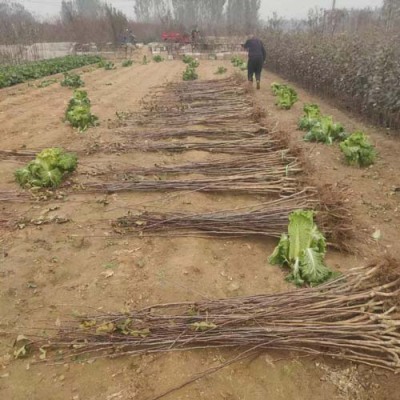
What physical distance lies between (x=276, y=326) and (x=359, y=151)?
4672mm

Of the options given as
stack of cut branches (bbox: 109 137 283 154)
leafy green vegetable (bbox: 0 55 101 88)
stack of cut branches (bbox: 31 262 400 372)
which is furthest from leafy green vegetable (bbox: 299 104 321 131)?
leafy green vegetable (bbox: 0 55 101 88)

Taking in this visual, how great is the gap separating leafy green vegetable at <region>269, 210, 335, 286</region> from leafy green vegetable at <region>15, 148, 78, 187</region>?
3830 millimetres

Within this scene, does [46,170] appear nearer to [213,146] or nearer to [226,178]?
[226,178]

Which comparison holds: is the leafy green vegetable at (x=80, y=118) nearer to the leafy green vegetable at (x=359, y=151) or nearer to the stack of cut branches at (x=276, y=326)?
the leafy green vegetable at (x=359, y=151)

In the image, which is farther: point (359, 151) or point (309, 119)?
point (309, 119)

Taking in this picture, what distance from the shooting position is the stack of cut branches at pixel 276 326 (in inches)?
120

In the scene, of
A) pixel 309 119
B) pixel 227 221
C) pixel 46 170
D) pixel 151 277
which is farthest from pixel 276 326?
pixel 309 119

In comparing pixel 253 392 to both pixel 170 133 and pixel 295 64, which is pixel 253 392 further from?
pixel 295 64

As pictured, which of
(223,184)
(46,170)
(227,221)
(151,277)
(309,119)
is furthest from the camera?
(309,119)

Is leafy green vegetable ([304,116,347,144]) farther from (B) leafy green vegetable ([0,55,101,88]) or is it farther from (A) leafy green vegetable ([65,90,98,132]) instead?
(B) leafy green vegetable ([0,55,101,88])

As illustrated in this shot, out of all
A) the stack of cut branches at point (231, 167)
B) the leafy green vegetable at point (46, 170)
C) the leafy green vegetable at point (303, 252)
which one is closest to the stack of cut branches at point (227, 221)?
the leafy green vegetable at point (303, 252)

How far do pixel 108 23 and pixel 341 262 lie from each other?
4234 centimetres

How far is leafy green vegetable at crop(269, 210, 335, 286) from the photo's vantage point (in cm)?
386

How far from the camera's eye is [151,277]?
4.16 meters
